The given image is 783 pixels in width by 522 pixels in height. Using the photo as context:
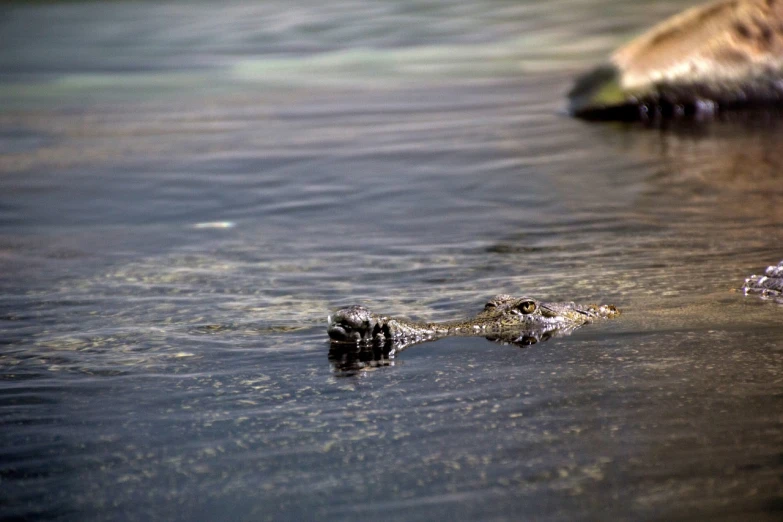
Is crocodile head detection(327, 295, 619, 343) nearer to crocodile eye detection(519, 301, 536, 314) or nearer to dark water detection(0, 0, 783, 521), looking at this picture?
crocodile eye detection(519, 301, 536, 314)

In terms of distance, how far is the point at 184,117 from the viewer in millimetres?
13742

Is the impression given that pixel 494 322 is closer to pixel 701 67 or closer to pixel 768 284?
pixel 768 284

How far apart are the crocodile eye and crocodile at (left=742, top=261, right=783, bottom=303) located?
1.21 metres

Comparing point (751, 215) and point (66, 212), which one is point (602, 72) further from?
point (66, 212)

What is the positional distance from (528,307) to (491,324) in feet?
0.65

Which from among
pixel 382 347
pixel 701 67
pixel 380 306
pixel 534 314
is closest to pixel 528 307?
pixel 534 314

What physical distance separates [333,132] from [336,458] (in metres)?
8.60

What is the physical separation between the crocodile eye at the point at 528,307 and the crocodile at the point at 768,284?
3.97 ft

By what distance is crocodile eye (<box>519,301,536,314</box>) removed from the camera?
5312 mm

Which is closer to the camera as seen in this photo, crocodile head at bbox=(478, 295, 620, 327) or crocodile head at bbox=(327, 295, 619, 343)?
crocodile head at bbox=(327, 295, 619, 343)

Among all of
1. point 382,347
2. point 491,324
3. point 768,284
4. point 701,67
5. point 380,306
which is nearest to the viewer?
point 382,347

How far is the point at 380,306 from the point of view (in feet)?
19.5

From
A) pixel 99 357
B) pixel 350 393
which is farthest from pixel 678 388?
pixel 99 357

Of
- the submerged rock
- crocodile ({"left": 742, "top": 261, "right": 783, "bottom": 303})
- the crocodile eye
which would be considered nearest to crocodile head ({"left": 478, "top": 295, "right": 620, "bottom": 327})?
the crocodile eye
